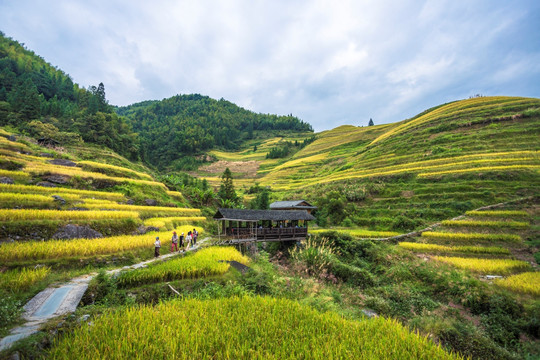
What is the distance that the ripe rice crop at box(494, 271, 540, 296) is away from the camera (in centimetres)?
955

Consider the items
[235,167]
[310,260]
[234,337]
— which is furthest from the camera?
[235,167]

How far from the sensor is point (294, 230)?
20.1 metres

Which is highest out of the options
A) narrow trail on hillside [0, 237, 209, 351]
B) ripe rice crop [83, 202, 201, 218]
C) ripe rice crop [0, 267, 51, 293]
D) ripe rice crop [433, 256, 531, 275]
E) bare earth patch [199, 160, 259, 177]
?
bare earth patch [199, 160, 259, 177]

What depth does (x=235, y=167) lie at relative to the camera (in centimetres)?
8512

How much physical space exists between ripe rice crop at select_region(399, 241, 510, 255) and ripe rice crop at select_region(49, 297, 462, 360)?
Result: 13253mm

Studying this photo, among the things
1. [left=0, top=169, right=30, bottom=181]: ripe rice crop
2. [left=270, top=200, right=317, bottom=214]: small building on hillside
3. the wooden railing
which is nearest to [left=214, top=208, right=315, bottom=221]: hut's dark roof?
the wooden railing

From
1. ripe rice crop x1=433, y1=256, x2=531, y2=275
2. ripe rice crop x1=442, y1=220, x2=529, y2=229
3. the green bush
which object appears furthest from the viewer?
ripe rice crop x1=442, y1=220, x2=529, y2=229

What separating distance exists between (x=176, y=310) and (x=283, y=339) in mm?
2839

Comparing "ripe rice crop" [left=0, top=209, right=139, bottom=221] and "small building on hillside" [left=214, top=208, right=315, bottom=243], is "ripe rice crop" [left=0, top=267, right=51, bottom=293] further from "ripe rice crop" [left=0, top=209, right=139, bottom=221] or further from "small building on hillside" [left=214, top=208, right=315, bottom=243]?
"small building on hillside" [left=214, top=208, right=315, bottom=243]

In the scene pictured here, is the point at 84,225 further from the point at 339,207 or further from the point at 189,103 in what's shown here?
the point at 189,103

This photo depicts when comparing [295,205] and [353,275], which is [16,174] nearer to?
[353,275]

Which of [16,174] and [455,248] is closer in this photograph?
[16,174]

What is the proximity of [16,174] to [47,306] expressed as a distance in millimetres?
15580

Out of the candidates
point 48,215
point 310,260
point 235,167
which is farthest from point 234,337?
point 235,167
